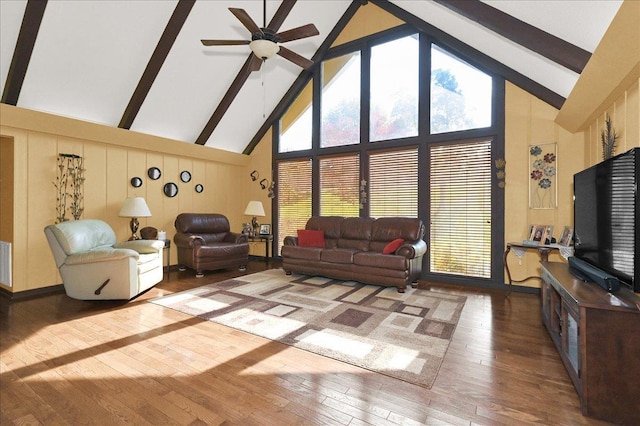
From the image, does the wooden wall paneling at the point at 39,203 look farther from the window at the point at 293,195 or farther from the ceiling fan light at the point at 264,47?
the window at the point at 293,195

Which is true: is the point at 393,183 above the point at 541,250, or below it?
above

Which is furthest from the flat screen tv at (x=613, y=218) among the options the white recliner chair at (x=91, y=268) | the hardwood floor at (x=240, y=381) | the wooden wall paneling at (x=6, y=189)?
the wooden wall paneling at (x=6, y=189)

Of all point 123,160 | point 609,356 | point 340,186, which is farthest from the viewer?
point 340,186

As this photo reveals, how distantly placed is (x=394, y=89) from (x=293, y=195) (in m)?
2.98

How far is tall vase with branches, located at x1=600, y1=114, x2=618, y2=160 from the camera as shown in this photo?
2.87 metres

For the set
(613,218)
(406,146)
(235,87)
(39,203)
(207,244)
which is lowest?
(207,244)

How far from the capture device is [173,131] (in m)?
5.77

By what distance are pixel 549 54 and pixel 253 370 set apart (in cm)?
406

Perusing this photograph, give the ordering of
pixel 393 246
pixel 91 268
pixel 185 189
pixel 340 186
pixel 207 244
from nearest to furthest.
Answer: pixel 91 268 < pixel 393 246 < pixel 207 244 < pixel 340 186 < pixel 185 189

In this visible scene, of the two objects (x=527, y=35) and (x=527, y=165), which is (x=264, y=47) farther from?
(x=527, y=165)

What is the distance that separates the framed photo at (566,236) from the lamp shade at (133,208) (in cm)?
597

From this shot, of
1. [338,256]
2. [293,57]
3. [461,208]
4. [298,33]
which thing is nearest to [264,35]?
[298,33]

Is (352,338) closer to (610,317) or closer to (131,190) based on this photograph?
(610,317)

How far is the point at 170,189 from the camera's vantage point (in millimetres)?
5922
